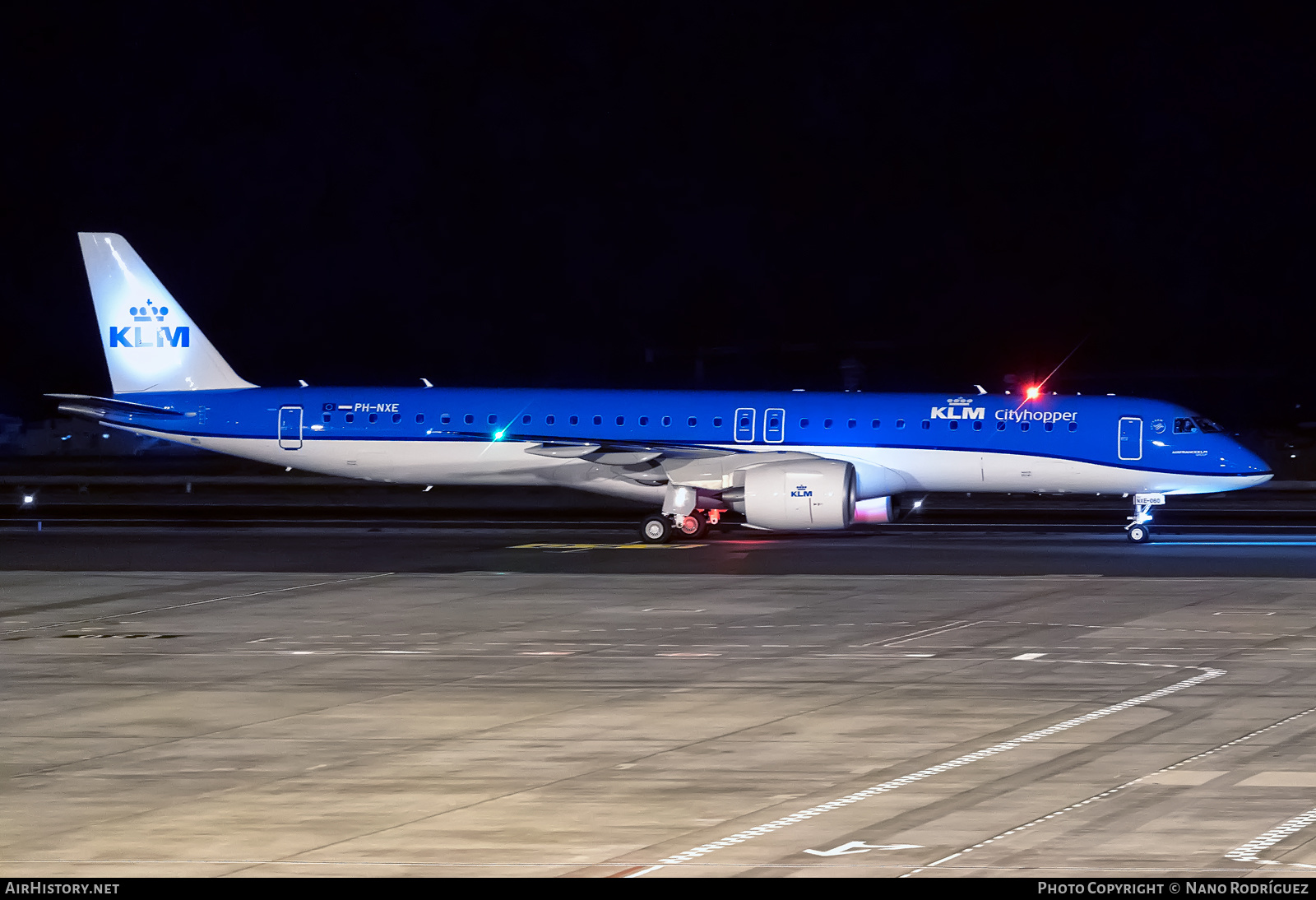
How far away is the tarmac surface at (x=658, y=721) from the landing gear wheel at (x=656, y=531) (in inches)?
276

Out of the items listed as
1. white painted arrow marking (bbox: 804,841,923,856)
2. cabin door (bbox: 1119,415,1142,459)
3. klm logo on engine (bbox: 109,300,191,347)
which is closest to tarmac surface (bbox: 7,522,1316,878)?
white painted arrow marking (bbox: 804,841,923,856)

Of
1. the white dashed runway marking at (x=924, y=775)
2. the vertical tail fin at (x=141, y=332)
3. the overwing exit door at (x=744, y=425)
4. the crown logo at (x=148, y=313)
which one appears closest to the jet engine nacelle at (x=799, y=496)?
the overwing exit door at (x=744, y=425)

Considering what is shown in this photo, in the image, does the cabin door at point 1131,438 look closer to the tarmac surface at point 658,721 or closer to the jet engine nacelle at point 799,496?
the jet engine nacelle at point 799,496

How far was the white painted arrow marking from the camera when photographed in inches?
421

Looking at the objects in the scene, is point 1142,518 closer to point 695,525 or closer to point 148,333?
point 695,525

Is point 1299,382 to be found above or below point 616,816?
above

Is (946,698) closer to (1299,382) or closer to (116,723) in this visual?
(116,723)

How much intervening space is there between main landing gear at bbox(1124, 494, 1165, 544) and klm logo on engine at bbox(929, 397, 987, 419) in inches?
167

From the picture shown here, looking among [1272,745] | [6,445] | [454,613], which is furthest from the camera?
[6,445]

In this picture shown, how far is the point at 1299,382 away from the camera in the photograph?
485ft

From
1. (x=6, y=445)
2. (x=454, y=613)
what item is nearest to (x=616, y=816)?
(x=454, y=613)

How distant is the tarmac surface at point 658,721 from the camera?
35.9ft
